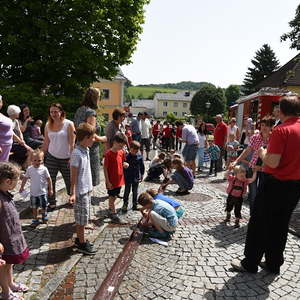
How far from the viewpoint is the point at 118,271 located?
416cm

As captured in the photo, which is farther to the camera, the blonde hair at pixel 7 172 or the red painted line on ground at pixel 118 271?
the red painted line on ground at pixel 118 271

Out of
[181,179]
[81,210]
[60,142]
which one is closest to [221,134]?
[181,179]

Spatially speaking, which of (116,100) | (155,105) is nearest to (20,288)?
(116,100)

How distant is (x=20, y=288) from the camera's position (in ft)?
11.7

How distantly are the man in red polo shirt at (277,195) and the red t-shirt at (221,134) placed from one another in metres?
7.85

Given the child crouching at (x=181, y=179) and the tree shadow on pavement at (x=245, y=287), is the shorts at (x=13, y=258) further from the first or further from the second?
the child crouching at (x=181, y=179)

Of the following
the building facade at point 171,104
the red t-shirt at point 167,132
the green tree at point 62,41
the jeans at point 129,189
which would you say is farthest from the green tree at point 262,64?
the building facade at point 171,104

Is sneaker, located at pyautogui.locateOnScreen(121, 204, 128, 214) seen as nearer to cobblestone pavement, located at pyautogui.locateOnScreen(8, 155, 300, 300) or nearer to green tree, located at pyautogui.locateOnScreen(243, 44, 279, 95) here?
cobblestone pavement, located at pyautogui.locateOnScreen(8, 155, 300, 300)

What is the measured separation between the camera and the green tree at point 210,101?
74000 millimetres

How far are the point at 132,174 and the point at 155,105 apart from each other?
116 m

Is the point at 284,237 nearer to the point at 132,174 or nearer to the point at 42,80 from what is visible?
the point at 132,174

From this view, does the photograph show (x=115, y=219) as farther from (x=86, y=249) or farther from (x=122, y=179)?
(x=86, y=249)

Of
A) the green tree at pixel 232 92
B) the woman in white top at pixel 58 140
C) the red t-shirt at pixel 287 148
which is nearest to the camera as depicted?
the red t-shirt at pixel 287 148

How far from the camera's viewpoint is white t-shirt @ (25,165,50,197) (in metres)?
5.31
